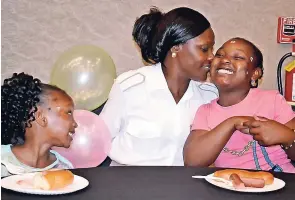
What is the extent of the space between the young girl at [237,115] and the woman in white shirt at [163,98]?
0.30ft

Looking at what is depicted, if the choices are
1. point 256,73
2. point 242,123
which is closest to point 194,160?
point 242,123

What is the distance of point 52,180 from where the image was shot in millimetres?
1149

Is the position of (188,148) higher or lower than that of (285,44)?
lower

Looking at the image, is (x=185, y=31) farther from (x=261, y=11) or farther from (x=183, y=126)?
(x=261, y=11)

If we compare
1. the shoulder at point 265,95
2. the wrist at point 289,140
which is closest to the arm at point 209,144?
the wrist at point 289,140

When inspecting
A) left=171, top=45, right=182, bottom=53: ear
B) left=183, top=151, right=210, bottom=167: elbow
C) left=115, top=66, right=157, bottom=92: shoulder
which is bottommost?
left=183, top=151, right=210, bottom=167: elbow

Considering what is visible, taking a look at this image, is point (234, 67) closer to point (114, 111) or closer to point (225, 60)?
point (225, 60)

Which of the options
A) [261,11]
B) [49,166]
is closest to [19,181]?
[49,166]

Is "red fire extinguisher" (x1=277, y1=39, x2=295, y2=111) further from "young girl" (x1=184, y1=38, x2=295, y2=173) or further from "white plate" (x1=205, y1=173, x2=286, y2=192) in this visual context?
"white plate" (x1=205, y1=173, x2=286, y2=192)

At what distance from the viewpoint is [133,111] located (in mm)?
1877

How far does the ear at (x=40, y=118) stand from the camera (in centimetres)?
161

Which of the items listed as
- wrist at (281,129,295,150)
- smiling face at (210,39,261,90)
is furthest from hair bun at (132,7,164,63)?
wrist at (281,129,295,150)

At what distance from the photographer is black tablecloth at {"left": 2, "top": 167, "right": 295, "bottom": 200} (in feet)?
3.69

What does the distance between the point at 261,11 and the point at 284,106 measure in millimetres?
1214
